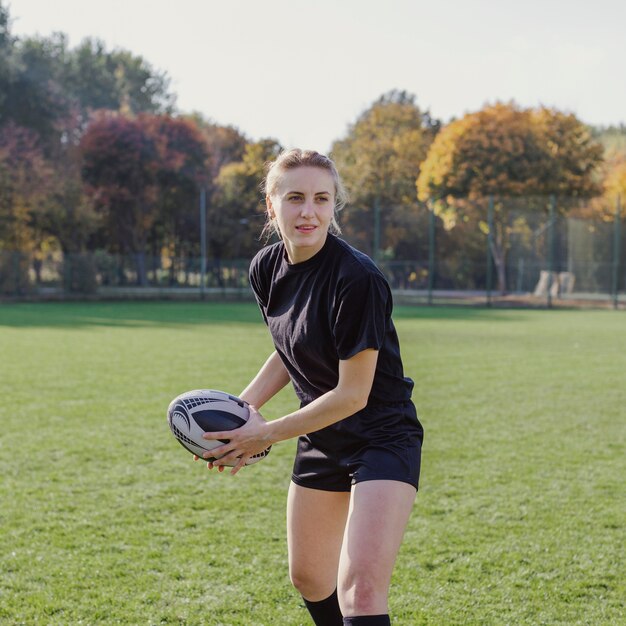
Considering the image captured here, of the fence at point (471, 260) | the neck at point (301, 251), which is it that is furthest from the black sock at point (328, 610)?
the fence at point (471, 260)

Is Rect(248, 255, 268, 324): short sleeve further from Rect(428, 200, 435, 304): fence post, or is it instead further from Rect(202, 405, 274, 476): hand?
Rect(428, 200, 435, 304): fence post

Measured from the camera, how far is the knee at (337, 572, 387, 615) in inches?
110

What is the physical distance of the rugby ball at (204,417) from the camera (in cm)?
328

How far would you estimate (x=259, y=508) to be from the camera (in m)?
6.02

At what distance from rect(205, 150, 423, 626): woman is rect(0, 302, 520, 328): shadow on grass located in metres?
20.1

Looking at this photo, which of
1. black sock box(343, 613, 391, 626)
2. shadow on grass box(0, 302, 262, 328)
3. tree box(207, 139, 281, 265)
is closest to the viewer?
black sock box(343, 613, 391, 626)

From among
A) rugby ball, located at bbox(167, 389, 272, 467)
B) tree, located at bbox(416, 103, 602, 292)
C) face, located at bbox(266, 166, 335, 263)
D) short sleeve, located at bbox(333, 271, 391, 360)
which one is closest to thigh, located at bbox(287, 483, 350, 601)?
rugby ball, located at bbox(167, 389, 272, 467)

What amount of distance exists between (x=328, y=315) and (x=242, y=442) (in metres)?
0.57

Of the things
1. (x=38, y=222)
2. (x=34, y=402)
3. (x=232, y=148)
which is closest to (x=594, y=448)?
(x=34, y=402)

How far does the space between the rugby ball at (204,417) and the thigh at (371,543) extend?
510mm

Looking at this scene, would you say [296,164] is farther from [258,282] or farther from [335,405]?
[335,405]

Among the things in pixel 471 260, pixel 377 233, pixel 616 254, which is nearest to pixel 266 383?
pixel 377 233

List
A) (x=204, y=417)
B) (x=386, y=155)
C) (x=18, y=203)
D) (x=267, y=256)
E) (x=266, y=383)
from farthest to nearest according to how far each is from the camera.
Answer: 1. (x=386, y=155)
2. (x=18, y=203)
3. (x=266, y=383)
4. (x=267, y=256)
5. (x=204, y=417)

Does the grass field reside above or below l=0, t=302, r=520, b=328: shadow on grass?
below
